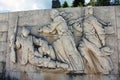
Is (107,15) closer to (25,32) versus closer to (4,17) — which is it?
(25,32)

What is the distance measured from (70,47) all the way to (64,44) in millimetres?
221

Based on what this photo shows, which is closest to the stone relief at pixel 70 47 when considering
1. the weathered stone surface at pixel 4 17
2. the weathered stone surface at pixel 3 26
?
the weathered stone surface at pixel 3 26

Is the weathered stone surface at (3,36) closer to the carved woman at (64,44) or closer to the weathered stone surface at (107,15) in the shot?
the carved woman at (64,44)

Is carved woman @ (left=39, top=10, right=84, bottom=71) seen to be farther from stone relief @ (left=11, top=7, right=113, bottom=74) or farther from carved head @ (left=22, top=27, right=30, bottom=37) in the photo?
carved head @ (left=22, top=27, right=30, bottom=37)

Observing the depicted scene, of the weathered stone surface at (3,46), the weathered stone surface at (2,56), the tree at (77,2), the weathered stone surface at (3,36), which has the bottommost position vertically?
the weathered stone surface at (2,56)

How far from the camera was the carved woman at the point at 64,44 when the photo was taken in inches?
295

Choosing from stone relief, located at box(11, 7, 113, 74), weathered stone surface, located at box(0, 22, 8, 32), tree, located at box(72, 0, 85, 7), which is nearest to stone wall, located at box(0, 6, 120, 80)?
weathered stone surface, located at box(0, 22, 8, 32)

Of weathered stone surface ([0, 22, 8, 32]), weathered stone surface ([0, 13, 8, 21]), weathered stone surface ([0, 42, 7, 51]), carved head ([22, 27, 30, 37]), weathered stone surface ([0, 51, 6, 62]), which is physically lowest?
weathered stone surface ([0, 51, 6, 62])

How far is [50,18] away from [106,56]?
2131 millimetres

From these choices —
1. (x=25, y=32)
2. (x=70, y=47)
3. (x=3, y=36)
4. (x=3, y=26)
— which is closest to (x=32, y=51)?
(x=25, y=32)

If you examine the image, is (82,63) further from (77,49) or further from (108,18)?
(108,18)

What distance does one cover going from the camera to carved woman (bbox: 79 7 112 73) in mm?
7320

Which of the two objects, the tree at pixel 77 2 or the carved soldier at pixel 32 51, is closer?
the carved soldier at pixel 32 51

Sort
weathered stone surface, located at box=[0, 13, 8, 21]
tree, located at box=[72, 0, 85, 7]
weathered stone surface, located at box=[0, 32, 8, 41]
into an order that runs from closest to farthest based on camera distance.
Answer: weathered stone surface, located at box=[0, 32, 8, 41]
weathered stone surface, located at box=[0, 13, 8, 21]
tree, located at box=[72, 0, 85, 7]
